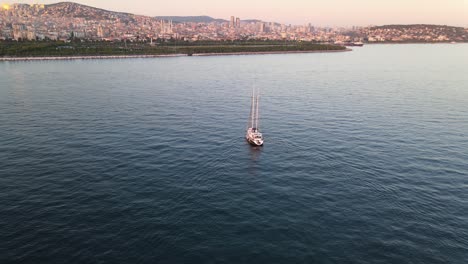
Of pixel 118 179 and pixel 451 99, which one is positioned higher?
pixel 451 99

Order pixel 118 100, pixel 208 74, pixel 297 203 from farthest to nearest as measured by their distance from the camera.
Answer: pixel 208 74
pixel 118 100
pixel 297 203

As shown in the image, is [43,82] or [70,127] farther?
[43,82]

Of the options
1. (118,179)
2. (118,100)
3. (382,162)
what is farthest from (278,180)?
(118,100)

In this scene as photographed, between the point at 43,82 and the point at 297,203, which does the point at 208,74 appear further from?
the point at 297,203

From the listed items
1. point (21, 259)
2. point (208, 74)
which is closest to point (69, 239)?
point (21, 259)

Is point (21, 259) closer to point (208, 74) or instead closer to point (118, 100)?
point (118, 100)

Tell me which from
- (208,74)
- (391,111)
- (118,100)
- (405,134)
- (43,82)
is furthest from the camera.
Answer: (208,74)
